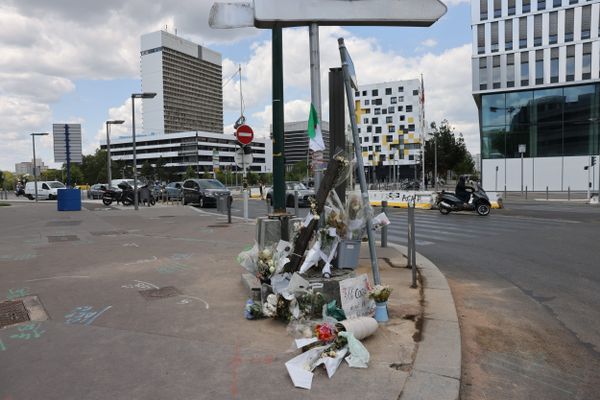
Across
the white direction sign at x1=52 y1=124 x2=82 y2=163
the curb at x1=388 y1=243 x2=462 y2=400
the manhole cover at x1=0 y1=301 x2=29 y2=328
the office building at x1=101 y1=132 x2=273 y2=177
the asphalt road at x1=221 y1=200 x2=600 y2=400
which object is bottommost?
the asphalt road at x1=221 y1=200 x2=600 y2=400

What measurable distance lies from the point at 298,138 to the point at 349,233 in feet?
422

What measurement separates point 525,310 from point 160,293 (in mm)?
4715

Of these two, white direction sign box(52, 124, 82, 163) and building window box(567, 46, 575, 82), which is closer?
white direction sign box(52, 124, 82, 163)

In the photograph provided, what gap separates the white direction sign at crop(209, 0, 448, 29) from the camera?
6.36m

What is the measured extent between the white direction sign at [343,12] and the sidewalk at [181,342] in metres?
3.87

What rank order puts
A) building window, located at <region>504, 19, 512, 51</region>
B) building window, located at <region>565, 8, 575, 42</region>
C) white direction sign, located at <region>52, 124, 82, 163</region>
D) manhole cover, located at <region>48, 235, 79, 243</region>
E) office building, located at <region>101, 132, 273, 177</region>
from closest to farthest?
manhole cover, located at <region>48, 235, 79, 243</region> → white direction sign, located at <region>52, 124, 82, 163</region> → building window, located at <region>565, 8, 575, 42</region> → building window, located at <region>504, 19, 512, 51</region> → office building, located at <region>101, 132, 273, 177</region>

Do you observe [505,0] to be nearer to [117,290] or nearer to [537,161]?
[537,161]

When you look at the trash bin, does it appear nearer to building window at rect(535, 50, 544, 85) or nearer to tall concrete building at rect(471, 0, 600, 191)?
tall concrete building at rect(471, 0, 600, 191)

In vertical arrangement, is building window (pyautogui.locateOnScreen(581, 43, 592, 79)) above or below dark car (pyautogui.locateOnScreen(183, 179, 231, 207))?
above

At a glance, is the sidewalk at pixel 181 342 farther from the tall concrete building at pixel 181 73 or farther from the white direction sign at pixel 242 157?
the tall concrete building at pixel 181 73

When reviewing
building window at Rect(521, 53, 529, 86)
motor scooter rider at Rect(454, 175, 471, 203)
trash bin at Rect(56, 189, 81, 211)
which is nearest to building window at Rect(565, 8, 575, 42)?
building window at Rect(521, 53, 529, 86)

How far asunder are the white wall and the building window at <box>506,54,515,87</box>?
929 centimetres

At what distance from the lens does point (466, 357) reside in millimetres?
3990

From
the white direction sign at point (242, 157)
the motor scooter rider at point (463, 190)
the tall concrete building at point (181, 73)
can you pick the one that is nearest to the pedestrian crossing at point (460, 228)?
the motor scooter rider at point (463, 190)
